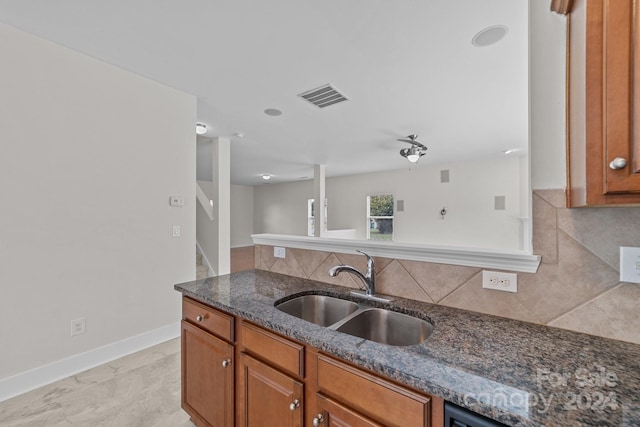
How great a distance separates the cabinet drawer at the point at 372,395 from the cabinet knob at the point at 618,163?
2.72 ft

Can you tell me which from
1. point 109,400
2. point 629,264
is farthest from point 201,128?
point 629,264

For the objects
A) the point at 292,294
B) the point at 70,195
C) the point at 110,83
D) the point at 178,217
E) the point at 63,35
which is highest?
the point at 63,35

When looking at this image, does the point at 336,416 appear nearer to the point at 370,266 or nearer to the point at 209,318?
the point at 370,266

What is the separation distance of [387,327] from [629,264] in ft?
3.03

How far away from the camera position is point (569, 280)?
3.35 ft

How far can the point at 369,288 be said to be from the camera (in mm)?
1450

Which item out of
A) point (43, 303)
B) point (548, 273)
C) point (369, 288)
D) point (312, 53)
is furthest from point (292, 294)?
point (43, 303)

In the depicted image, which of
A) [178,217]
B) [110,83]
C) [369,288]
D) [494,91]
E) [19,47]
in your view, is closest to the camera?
[369,288]

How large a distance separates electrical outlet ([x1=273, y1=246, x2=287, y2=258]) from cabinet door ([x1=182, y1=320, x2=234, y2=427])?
2.32ft

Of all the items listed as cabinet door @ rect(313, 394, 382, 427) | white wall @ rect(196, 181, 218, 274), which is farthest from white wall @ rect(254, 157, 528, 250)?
cabinet door @ rect(313, 394, 382, 427)

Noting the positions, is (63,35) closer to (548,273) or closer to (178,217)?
(178,217)

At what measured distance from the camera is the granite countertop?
0.62m

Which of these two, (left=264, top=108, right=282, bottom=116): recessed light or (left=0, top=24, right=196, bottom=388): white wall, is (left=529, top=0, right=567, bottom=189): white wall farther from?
(left=0, top=24, right=196, bottom=388): white wall

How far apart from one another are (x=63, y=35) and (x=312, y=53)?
1891mm
